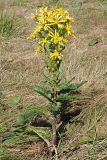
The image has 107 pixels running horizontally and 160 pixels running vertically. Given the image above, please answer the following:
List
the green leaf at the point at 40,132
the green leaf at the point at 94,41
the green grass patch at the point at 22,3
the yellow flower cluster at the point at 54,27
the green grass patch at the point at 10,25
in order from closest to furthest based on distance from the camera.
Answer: the yellow flower cluster at the point at 54,27, the green leaf at the point at 40,132, the green leaf at the point at 94,41, the green grass patch at the point at 10,25, the green grass patch at the point at 22,3

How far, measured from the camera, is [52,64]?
10.5 ft

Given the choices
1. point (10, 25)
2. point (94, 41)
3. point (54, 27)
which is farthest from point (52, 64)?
point (10, 25)

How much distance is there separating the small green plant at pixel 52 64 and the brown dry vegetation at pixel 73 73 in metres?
0.12

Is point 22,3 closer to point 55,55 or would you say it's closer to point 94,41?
point 94,41

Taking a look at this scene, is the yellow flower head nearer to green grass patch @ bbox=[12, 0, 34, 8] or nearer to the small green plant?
the small green plant

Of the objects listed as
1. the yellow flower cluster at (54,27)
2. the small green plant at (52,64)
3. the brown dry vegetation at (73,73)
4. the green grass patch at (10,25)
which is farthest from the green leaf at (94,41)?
the yellow flower cluster at (54,27)

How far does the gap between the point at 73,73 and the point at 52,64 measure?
1.64m

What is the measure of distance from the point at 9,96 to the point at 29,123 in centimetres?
65

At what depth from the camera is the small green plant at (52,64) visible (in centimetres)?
307

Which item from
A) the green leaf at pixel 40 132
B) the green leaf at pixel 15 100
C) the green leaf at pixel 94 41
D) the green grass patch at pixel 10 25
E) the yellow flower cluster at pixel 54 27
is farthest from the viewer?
the green grass patch at pixel 10 25

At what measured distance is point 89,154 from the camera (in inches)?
130

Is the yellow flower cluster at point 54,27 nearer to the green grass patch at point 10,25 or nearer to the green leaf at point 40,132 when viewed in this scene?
the green leaf at point 40,132

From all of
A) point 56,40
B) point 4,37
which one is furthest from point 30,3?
point 56,40

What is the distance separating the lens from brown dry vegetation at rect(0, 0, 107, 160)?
3.44 meters
